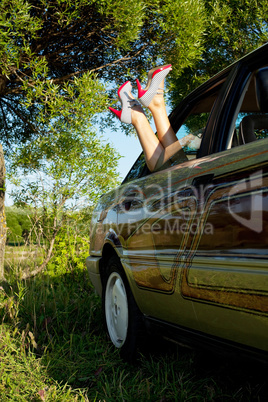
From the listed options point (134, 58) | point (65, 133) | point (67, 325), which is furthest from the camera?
point (134, 58)

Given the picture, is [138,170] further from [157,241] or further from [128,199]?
[157,241]

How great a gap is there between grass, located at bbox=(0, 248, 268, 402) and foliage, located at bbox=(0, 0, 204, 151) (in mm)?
3368

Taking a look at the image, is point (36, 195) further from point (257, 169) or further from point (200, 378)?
point (257, 169)

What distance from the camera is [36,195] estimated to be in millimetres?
6680

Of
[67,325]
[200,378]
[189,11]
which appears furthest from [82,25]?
[200,378]

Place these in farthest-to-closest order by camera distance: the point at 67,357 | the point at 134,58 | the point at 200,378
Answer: the point at 134,58 < the point at 67,357 < the point at 200,378

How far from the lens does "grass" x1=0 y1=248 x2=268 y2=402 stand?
2.39 meters

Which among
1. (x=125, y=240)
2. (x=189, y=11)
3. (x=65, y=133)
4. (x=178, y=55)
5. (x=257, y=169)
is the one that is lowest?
(x=125, y=240)

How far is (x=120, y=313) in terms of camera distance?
306 centimetres

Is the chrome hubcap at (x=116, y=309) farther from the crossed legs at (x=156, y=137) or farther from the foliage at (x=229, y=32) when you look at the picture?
the foliage at (x=229, y=32)

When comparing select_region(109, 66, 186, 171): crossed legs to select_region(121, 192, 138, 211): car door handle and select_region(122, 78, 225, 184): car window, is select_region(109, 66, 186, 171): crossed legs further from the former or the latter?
select_region(121, 192, 138, 211): car door handle

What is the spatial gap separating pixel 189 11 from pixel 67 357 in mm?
5451

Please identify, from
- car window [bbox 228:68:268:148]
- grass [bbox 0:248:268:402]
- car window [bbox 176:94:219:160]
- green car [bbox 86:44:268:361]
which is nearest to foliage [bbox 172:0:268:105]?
car window [bbox 176:94:219:160]

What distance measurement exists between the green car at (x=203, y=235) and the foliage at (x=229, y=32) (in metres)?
5.05
